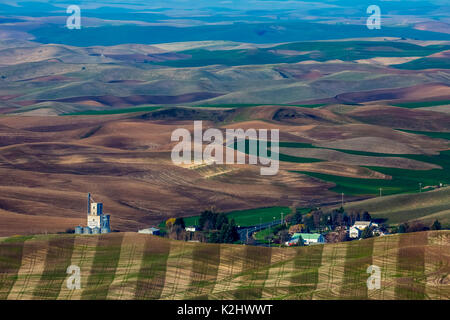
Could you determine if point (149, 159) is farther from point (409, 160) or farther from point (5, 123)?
point (5, 123)

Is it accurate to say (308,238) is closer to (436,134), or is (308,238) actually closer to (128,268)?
(128,268)

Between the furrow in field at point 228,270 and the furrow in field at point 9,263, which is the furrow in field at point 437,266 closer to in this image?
the furrow in field at point 228,270

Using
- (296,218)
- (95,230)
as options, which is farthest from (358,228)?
(95,230)

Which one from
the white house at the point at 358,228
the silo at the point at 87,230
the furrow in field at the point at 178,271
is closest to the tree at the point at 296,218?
the white house at the point at 358,228

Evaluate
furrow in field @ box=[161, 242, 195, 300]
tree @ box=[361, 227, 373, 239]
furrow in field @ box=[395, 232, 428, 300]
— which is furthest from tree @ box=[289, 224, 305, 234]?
furrow in field @ box=[161, 242, 195, 300]

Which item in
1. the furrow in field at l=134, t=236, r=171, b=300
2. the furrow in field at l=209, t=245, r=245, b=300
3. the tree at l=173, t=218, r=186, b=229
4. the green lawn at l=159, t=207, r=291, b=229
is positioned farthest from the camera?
the green lawn at l=159, t=207, r=291, b=229

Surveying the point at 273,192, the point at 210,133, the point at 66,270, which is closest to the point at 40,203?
the point at 273,192

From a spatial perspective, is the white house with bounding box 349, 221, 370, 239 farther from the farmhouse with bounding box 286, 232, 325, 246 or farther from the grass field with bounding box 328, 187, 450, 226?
the grass field with bounding box 328, 187, 450, 226
